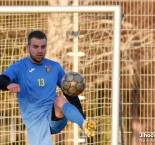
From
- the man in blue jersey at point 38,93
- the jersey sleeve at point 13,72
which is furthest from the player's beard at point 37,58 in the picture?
the jersey sleeve at point 13,72

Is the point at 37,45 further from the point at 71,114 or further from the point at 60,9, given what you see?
the point at 71,114

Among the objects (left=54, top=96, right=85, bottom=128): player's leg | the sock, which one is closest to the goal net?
(left=54, top=96, right=85, bottom=128): player's leg

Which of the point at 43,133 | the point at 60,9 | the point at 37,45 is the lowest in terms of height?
the point at 43,133

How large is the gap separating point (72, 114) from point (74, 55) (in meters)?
3.66

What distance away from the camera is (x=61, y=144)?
38.1 feet

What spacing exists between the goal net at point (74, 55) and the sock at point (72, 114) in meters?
3.36

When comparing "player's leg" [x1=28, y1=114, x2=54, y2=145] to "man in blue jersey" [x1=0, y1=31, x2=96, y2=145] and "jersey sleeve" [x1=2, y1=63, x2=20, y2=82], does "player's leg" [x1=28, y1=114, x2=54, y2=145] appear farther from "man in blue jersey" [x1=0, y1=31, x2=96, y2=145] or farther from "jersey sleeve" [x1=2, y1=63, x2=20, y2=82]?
"jersey sleeve" [x1=2, y1=63, x2=20, y2=82]

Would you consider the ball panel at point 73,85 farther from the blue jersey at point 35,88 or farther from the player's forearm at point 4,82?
the player's forearm at point 4,82

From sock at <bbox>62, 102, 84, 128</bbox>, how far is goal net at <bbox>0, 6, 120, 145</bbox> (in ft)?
11.0

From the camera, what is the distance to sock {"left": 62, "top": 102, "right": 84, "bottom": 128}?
25.8 ft

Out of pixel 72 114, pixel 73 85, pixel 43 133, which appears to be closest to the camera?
pixel 72 114

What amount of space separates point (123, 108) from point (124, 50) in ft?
2.59

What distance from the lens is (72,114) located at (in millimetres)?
7918

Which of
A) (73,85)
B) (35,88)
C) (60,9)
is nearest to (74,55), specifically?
(60,9)
